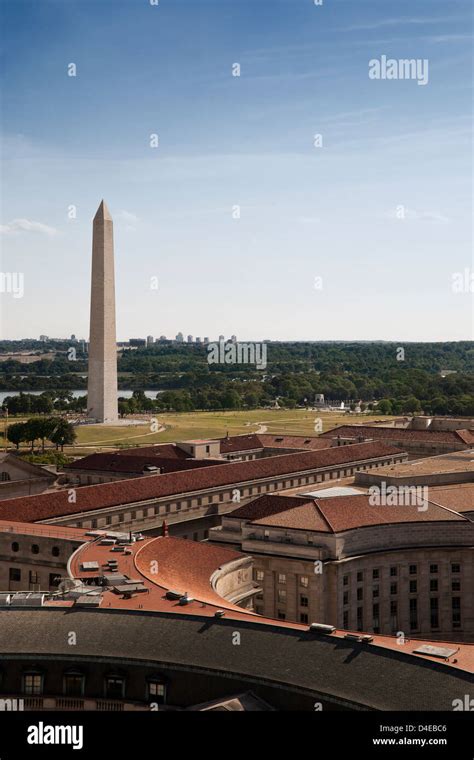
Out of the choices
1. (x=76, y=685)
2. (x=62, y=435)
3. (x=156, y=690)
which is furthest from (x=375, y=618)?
(x=62, y=435)

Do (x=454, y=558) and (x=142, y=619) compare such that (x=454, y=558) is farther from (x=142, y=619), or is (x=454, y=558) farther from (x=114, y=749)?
(x=114, y=749)

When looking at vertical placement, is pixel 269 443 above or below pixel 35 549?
above

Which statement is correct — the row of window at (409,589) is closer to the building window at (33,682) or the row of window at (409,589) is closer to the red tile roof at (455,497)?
the red tile roof at (455,497)

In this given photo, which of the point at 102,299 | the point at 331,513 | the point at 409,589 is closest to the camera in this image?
the point at 331,513

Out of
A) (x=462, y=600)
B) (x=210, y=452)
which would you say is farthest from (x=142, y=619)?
(x=210, y=452)

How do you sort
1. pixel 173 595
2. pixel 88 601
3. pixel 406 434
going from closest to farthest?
pixel 88 601 → pixel 173 595 → pixel 406 434

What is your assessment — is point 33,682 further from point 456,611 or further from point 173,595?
point 456,611

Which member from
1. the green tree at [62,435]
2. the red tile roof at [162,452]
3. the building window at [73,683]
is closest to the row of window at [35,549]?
the building window at [73,683]
